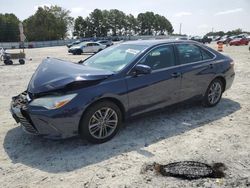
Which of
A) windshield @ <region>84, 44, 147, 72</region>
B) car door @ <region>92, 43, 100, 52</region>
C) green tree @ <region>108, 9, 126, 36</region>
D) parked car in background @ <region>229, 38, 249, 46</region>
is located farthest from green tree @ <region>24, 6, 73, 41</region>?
windshield @ <region>84, 44, 147, 72</region>

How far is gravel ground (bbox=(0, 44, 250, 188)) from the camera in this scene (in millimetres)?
3553

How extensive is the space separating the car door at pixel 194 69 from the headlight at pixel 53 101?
2.39 metres

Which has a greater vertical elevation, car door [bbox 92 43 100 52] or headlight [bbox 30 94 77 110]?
→ car door [bbox 92 43 100 52]

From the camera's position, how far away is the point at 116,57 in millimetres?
5363

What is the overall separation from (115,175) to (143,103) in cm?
163

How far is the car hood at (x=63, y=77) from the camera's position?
427cm

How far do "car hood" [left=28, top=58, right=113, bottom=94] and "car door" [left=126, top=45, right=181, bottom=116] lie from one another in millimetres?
543

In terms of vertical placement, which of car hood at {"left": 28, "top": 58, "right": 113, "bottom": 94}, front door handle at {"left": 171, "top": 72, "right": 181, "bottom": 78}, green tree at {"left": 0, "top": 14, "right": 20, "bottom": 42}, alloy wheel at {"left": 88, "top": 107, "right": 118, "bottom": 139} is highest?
green tree at {"left": 0, "top": 14, "right": 20, "bottom": 42}

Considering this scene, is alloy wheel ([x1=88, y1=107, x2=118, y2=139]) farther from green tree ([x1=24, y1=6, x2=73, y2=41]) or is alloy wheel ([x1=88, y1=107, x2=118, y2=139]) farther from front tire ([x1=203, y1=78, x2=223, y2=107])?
green tree ([x1=24, y1=6, x2=73, y2=41])

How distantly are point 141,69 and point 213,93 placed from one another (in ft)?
7.83

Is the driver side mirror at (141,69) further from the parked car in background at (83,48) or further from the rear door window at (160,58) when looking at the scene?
the parked car in background at (83,48)

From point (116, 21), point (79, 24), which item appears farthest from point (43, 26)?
point (116, 21)

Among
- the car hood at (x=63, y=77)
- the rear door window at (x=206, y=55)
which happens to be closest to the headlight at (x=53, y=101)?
the car hood at (x=63, y=77)

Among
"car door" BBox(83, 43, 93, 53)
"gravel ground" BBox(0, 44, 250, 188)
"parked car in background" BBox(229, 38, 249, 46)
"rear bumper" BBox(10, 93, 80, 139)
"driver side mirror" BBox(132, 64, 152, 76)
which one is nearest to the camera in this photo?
"gravel ground" BBox(0, 44, 250, 188)
